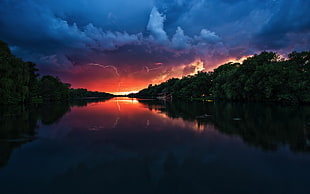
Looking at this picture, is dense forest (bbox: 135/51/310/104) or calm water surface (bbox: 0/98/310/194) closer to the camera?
calm water surface (bbox: 0/98/310/194)

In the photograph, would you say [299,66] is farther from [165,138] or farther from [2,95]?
[2,95]

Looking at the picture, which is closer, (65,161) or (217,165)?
(217,165)

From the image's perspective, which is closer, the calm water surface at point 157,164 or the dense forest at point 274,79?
the calm water surface at point 157,164

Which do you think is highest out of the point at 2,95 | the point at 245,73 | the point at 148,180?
the point at 245,73

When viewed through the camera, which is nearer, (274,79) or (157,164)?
(157,164)

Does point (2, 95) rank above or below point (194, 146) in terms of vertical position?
above

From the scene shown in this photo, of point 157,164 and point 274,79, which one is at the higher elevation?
point 274,79

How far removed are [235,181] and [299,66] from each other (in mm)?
55824

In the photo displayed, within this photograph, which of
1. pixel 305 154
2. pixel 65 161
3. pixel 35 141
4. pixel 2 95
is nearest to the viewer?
pixel 65 161

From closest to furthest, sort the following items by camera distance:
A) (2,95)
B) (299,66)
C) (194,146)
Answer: (194,146) → (2,95) → (299,66)

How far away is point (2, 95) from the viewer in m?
37.1

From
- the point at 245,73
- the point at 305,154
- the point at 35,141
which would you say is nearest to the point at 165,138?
the point at 305,154

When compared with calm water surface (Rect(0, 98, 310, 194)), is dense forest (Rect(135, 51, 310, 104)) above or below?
above

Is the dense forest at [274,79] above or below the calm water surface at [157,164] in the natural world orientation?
above
